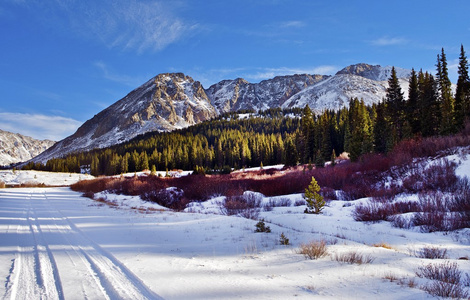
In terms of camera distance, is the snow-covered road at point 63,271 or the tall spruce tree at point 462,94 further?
the tall spruce tree at point 462,94

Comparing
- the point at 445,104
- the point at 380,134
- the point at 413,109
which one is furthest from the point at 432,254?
the point at 413,109

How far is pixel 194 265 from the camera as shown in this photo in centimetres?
432

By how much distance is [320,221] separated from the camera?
9.53m

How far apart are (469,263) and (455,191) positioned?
9014 mm

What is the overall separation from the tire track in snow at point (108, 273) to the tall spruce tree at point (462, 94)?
37906mm

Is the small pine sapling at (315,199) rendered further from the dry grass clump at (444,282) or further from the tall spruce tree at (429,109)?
the tall spruce tree at (429,109)

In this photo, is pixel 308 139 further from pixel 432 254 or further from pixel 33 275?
pixel 33 275

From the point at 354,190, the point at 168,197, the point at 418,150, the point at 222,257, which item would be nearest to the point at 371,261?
the point at 222,257

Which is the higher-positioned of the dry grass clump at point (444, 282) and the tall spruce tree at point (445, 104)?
the tall spruce tree at point (445, 104)

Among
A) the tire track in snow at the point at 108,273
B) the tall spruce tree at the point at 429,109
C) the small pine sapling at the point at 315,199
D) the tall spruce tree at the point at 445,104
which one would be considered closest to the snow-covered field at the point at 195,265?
the tire track in snow at the point at 108,273

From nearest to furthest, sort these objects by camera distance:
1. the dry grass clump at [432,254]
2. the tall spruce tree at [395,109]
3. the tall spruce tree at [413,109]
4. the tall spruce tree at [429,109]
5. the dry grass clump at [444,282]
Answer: the dry grass clump at [444,282]
the dry grass clump at [432,254]
the tall spruce tree at [429,109]
the tall spruce tree at [413,109]
the tall spruce tree at [395,109]

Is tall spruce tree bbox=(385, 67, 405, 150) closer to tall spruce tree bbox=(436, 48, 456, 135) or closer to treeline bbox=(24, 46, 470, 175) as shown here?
treeline bbox=(24, 46, 470, 175)

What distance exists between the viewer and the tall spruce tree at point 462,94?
30341mm

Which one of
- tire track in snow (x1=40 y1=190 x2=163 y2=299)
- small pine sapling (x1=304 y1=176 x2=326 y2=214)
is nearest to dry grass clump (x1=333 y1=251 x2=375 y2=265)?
tire track in snow (x1=40 y1=190 x2=163 y2=299)
